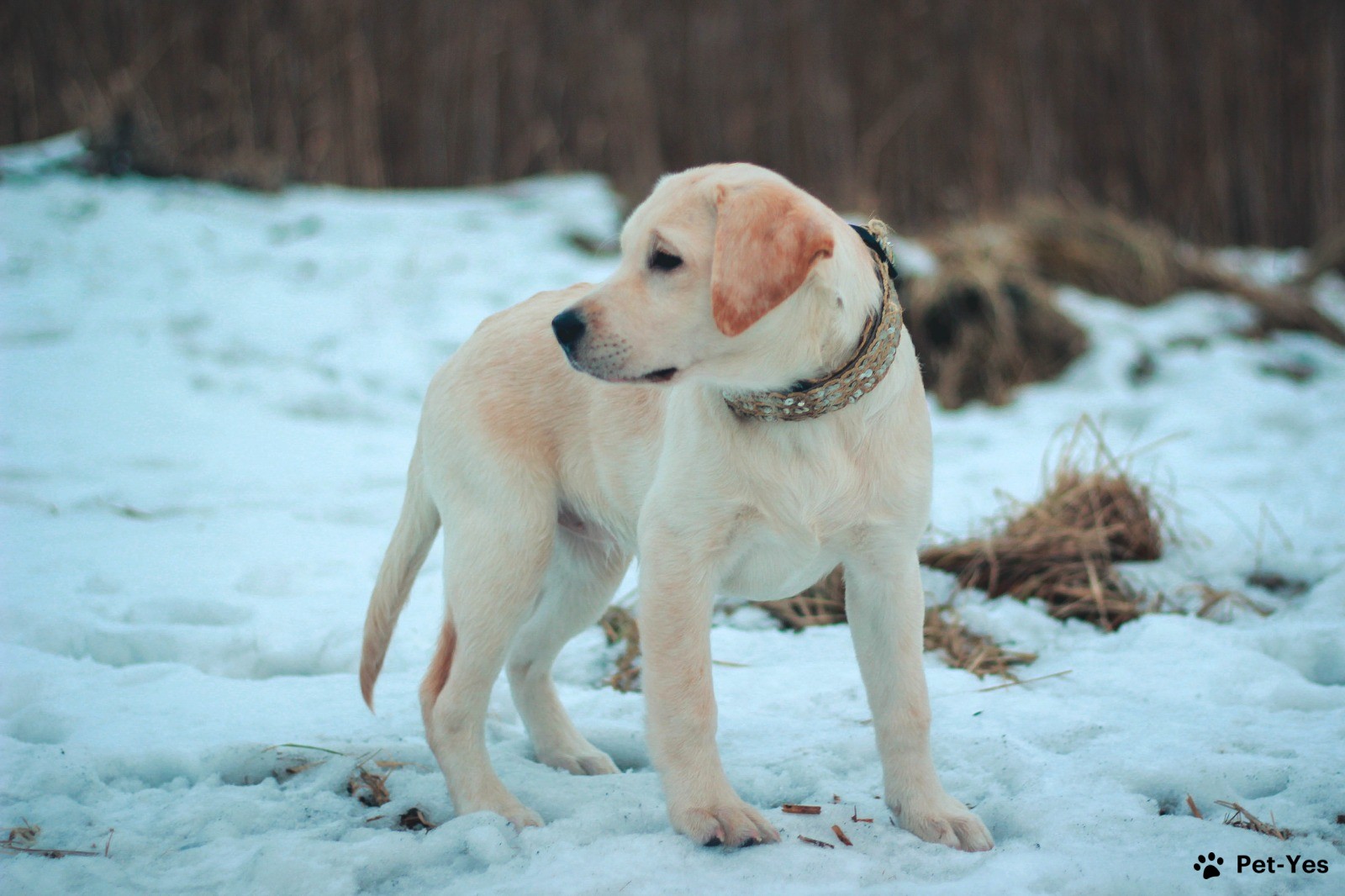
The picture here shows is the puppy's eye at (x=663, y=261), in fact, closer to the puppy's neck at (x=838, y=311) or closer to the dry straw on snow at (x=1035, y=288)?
the puppy's neck at (x=838, y=311)

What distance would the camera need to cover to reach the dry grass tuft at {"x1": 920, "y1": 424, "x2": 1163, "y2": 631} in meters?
3.27

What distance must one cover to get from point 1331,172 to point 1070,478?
669 cm

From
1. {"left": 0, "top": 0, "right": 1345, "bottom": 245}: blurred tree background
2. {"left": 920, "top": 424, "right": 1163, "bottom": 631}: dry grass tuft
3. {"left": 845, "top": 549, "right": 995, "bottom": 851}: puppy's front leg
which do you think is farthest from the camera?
{"left": 0, "top": 0, "right": 1345, "bottom": 245}: blurred tree background

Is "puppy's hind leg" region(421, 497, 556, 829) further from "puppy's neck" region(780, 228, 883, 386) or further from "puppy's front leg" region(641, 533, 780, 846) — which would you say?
"puppy's neck" region(780, 228, 883, 386)

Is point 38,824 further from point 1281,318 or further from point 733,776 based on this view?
point 1281,318

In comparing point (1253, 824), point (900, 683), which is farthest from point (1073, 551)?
point (900, 683)

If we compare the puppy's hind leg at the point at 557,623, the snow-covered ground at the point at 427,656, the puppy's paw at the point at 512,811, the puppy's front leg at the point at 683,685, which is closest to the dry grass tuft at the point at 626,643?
the snow-covered ground at the point at 427,656

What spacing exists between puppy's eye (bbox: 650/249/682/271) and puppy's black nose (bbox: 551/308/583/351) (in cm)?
18

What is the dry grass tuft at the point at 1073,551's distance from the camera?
3268 millimetres

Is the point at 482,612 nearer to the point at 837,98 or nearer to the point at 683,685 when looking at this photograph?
the point at 683,685

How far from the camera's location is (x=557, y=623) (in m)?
2.52

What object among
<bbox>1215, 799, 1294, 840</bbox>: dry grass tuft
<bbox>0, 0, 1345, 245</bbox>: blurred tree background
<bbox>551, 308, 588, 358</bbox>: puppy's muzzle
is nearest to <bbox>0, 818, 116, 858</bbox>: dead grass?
<bbox>551, 308, 588, 358</bbox>: puppy's muzzle

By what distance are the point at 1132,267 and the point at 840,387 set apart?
5.96 m

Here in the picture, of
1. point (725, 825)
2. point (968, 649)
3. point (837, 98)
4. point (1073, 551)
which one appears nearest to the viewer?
point (725, 825)
